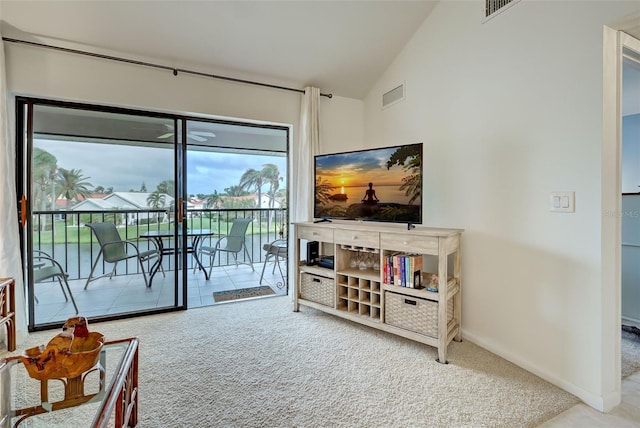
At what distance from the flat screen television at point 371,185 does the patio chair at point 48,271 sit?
92.8 inches

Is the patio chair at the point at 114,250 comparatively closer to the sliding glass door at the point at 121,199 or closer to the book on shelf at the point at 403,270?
the sliding glass door at the point at 121,199

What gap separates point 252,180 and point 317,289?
71.2 inches

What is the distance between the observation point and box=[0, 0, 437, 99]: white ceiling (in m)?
2.31

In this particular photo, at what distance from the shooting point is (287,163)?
3564mm

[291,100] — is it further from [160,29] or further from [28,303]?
[28,303]

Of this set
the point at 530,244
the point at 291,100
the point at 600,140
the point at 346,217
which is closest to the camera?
the point at 600,140

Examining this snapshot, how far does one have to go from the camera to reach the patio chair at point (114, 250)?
2.98 m

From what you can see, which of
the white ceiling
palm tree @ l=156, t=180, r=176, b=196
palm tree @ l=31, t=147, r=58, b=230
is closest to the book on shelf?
the white ceiling

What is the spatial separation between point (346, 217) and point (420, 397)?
1529mm

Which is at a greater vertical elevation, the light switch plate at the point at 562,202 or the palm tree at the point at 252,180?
the palm tree at the point at 252,180

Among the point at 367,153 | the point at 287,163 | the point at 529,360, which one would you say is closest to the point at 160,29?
the point at 287,163

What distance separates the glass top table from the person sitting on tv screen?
1905mm

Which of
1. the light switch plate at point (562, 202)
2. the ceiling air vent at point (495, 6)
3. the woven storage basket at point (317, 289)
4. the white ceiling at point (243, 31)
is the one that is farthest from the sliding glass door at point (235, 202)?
the light switch plate at point (562, 202)

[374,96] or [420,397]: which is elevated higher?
[374,96]
